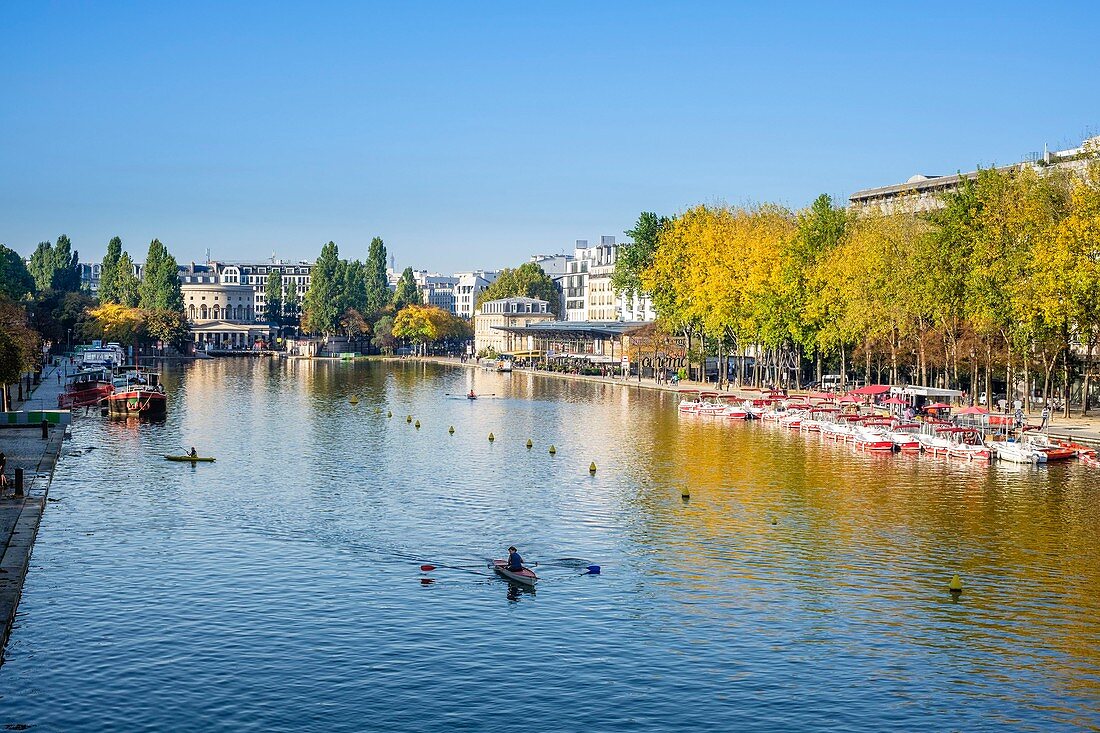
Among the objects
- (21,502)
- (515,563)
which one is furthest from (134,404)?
(515,563)

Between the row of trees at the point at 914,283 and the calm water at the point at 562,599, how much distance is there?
2193 cm

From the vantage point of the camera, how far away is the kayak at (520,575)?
48.8 meters

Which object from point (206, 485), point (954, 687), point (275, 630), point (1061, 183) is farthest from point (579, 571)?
point (1061, 183)

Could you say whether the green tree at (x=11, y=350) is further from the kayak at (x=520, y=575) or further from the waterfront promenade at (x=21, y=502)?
the kayak at (x=520, y=575)

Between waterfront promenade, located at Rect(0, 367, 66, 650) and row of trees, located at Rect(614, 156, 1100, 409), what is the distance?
68.6m

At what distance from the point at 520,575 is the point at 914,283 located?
72098 millimetres

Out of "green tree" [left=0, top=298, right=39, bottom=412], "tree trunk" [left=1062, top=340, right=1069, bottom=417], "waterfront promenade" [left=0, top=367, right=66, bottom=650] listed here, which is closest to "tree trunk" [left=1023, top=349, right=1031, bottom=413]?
"tree trunk" [left=1062, top=340, right=1069, bottom=417]

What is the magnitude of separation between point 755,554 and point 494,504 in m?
17.5

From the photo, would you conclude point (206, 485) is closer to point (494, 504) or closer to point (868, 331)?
point (494, 504)

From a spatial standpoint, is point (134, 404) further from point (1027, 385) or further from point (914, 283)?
point (1027, 385)

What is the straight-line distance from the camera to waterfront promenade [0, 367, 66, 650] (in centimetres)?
4541

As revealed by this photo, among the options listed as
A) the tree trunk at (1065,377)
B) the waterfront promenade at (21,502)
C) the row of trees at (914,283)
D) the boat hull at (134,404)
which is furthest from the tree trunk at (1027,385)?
the waterfront promenade at (21,502)

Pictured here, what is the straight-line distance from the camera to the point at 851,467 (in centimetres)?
8381

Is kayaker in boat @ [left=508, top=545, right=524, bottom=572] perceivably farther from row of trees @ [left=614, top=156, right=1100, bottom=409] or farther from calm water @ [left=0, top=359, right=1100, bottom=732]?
row of trees @ [left=614, top=156, right=1100, bottom=409]
